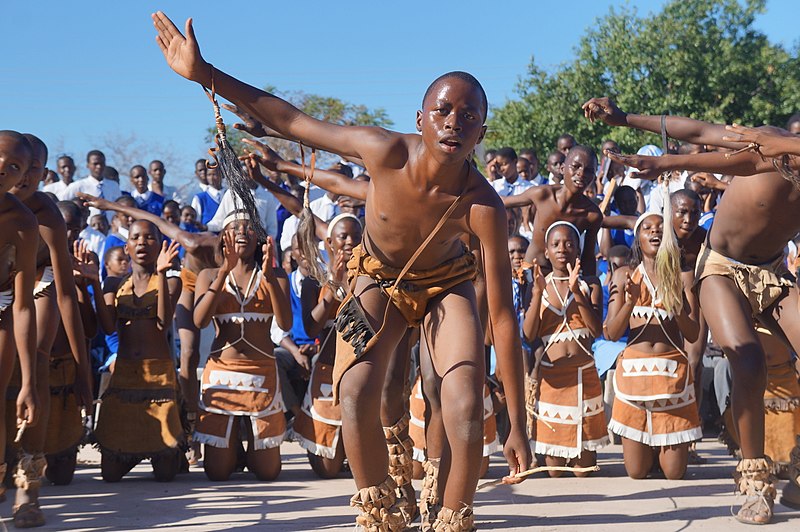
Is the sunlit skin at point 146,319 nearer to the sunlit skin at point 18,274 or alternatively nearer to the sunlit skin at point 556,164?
the sunlit skin at point 18,274

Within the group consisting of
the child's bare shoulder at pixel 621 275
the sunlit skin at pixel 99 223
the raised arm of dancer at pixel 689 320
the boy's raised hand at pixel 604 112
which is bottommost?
the raised arm of dancer at pixel 689 320

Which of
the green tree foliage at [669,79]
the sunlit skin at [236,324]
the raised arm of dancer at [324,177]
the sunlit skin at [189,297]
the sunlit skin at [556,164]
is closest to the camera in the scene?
the raised arm of dancer at [324,177]

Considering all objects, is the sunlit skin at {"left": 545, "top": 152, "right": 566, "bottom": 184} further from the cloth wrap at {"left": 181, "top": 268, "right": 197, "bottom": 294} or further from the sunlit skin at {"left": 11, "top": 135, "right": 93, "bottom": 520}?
the sunlit skin at {"left": 11, "top": 135, "right": 93, "bottom": 520}

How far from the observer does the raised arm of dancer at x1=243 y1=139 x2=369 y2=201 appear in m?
5.22

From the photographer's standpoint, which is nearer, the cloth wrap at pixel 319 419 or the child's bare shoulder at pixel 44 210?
the child's bare shoulder at pixel 44 210

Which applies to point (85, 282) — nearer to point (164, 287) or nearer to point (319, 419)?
point (164, 287)

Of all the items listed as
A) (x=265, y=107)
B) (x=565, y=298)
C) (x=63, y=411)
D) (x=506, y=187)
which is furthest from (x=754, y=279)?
(x=506, y=187)

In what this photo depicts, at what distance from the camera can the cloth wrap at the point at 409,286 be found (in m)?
4.44

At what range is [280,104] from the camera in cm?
439

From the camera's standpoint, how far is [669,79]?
2511 cm

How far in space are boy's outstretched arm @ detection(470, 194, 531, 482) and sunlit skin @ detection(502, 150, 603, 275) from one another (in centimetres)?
399

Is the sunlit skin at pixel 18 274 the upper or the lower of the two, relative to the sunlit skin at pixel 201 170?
lower

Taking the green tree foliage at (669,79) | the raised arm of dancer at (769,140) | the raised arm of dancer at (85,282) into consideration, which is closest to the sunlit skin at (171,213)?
the raised arm of dancer at (85,282)

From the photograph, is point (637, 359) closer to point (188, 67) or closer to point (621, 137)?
point (188, 67)
